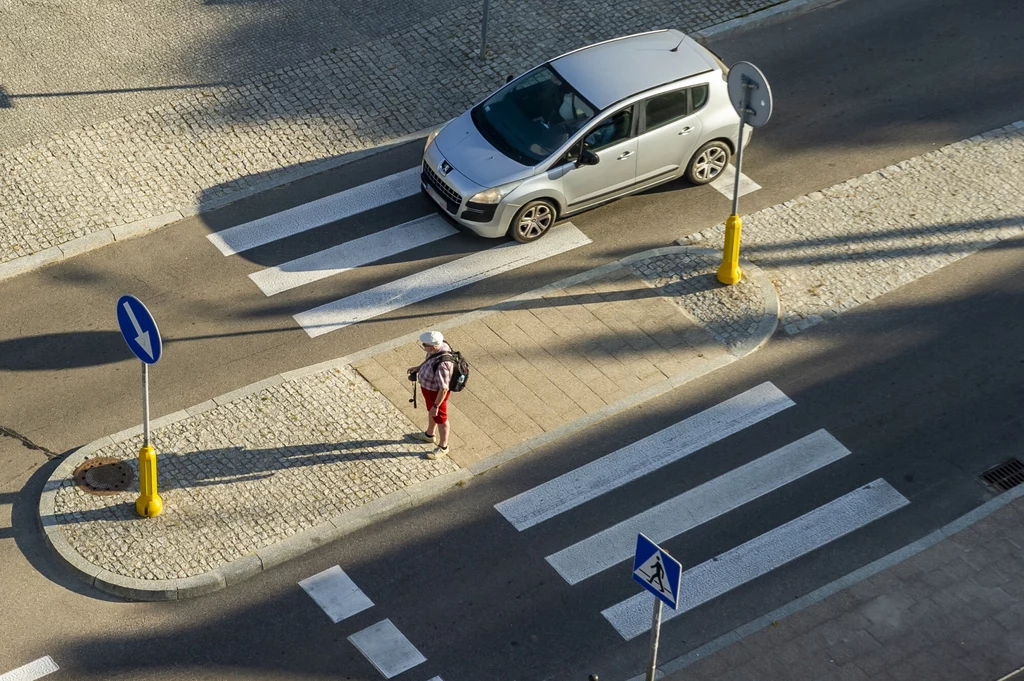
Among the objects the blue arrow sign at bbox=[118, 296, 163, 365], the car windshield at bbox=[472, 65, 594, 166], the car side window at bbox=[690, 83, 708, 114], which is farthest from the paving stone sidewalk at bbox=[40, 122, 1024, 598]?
the blue arrow sign at bbox=[118, 296, 163, 365]

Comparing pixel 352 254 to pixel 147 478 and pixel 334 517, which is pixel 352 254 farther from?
pixel 147 478

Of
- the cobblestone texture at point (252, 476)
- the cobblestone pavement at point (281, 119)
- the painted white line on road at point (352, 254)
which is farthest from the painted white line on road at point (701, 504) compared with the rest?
the cobblestone pavement at point (281, 119)

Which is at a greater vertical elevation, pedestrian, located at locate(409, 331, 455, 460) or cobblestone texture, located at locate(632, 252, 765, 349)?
pedestrian, located at locate(409, 331, 455, 460)

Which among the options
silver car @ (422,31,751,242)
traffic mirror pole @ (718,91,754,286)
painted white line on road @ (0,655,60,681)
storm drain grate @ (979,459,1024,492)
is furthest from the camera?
silver car @ (422,31,751,242)

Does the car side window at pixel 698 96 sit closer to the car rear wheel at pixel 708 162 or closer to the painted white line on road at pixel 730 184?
the car rear wheel at pixel 708 162

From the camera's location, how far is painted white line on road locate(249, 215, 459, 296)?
1688cm

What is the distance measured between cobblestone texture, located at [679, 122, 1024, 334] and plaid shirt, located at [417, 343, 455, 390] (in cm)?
450

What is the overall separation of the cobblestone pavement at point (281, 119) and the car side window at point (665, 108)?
3.00 metres

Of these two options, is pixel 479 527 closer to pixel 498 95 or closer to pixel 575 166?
pixel 575 166

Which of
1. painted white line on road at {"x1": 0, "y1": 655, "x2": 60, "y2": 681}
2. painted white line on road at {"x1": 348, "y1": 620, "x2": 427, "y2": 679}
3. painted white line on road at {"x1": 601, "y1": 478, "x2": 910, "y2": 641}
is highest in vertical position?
painted white line on road at {"x1": 601, "y1": 478, "x2": 910, "y2": 641}

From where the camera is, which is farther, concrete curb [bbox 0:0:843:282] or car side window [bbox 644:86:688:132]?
car side window [bbox 644:86:688:132]

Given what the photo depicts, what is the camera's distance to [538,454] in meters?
14.9

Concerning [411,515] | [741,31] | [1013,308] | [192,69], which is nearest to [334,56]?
[192,69]

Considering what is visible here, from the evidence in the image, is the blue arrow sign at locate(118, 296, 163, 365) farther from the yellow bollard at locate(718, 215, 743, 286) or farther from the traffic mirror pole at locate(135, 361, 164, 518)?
the yellow bollard at locate(718, 215, 743, 286)
